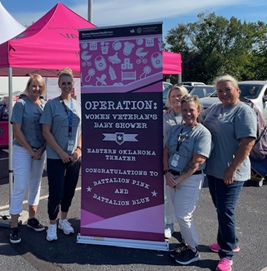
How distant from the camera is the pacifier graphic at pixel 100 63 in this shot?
11.8 feet

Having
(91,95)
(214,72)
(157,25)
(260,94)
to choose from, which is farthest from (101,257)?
(214,72)

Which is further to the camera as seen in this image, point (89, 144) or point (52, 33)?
point (52, 33)

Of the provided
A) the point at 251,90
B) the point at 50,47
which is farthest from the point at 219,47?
the point at 50,47

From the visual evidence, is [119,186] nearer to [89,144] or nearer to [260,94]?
[89,144]

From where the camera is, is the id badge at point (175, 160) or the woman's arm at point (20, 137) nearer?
the id badge at point (175, 160)

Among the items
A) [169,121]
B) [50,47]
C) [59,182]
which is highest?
[50,47]

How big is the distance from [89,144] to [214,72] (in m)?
46.4

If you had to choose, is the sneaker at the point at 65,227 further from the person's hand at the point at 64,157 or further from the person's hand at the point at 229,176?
the person's hand at the point at 229,176

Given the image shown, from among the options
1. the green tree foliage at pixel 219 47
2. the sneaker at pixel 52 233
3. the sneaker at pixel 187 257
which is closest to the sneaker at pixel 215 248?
the sneaker at pixel 187 257

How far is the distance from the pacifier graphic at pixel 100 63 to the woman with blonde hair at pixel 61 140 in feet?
1.05

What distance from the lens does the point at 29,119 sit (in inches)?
146

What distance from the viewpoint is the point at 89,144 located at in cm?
374

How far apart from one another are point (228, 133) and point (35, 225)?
99.2 inches

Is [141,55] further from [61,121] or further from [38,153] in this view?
[38,153]
